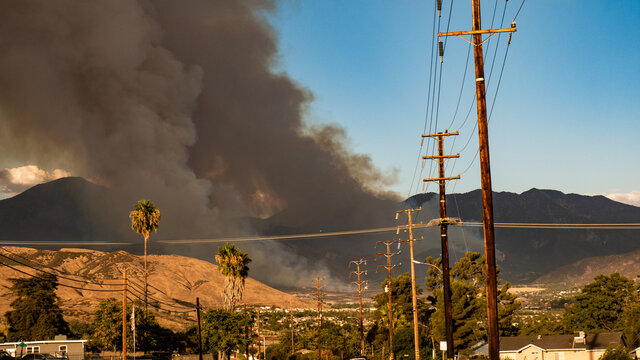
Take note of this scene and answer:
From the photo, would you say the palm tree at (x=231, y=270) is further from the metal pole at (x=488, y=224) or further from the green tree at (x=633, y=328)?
the metal pole at (x=488, y=224)

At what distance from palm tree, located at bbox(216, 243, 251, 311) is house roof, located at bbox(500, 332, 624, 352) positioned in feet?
128

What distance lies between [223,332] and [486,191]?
68.2 metres

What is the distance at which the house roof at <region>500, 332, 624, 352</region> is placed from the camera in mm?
76363

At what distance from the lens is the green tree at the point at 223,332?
8581 cm

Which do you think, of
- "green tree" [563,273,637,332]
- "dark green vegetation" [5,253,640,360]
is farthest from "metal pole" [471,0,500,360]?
"green tree" [563,273,637,332]

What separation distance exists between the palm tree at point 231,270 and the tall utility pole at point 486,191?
73.4 m

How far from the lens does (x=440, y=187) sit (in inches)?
1852

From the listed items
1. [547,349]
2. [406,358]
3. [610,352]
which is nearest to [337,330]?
[406,358]

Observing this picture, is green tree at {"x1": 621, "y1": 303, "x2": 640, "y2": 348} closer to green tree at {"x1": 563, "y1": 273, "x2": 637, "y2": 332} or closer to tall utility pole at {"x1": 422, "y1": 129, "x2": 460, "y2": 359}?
green tree at {"x1": 563, "y1": 273, "x2": 637, "y2": 332}

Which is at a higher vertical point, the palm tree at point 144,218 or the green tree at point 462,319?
the palm tree at point 144,218

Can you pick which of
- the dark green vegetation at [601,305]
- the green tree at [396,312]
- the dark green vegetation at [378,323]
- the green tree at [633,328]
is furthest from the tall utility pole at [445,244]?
the dark green vegetation at [601,305]

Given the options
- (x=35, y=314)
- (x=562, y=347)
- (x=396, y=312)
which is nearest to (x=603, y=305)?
(x=396, y=312)

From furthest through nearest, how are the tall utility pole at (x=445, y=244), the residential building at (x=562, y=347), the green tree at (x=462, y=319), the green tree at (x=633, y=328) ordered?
the green tree at (x=462, y=319), the green tree at (x=633, y=328), the residential building at (x=562, y=347), the tall utility pole at (x=445, y=244)

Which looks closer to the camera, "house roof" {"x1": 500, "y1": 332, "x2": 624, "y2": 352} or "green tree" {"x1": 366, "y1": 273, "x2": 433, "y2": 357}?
"house roof" {"x1": 500, "y1": 332, "x2": 624, "y2": 352}
